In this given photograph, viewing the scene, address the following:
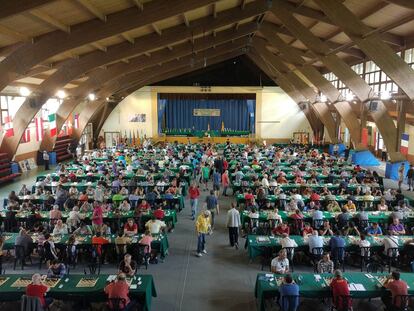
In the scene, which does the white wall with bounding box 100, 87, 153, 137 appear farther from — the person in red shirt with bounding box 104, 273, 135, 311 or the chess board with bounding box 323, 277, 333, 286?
the chess board with bounding box 323, 277, 333, 286

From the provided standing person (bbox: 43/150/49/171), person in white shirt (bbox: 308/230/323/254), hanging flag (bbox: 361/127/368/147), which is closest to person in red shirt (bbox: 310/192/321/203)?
person in white shirt (bbox: 308/230/323/254)

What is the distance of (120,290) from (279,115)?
34156mm

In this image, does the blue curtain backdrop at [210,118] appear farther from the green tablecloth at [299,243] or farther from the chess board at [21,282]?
the chess board at [21,282]

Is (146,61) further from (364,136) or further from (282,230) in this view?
(282,230)

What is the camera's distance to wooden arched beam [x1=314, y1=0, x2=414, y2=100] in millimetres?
15336

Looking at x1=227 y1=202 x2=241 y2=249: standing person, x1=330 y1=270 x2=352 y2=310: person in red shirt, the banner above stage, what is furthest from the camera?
the banner above stage

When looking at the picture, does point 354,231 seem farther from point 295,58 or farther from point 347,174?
point 295,58

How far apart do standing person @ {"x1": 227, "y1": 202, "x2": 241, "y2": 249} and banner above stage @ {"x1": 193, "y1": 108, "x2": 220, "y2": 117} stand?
29144 mm

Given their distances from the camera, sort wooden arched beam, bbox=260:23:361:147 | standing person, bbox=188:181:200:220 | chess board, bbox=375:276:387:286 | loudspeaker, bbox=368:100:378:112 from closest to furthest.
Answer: chess board, bbox=375:276:387:286
standing person, bbox=188:181:200:220
loudspeaker, bbox=368:100:378:112
wooden arched beam, bbox=260:23:361:147

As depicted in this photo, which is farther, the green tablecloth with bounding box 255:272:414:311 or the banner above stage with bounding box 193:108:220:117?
the banner above stage with bounding box 193:108:220:117

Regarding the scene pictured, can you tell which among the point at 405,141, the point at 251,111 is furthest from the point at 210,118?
the point at 405,141

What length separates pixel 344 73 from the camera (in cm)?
2039

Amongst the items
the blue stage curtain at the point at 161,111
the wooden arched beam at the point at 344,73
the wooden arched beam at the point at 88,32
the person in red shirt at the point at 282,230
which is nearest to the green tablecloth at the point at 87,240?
the person in red shirt at the point at 282,230

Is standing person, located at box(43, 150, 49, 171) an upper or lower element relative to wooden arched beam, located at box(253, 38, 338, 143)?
lower
